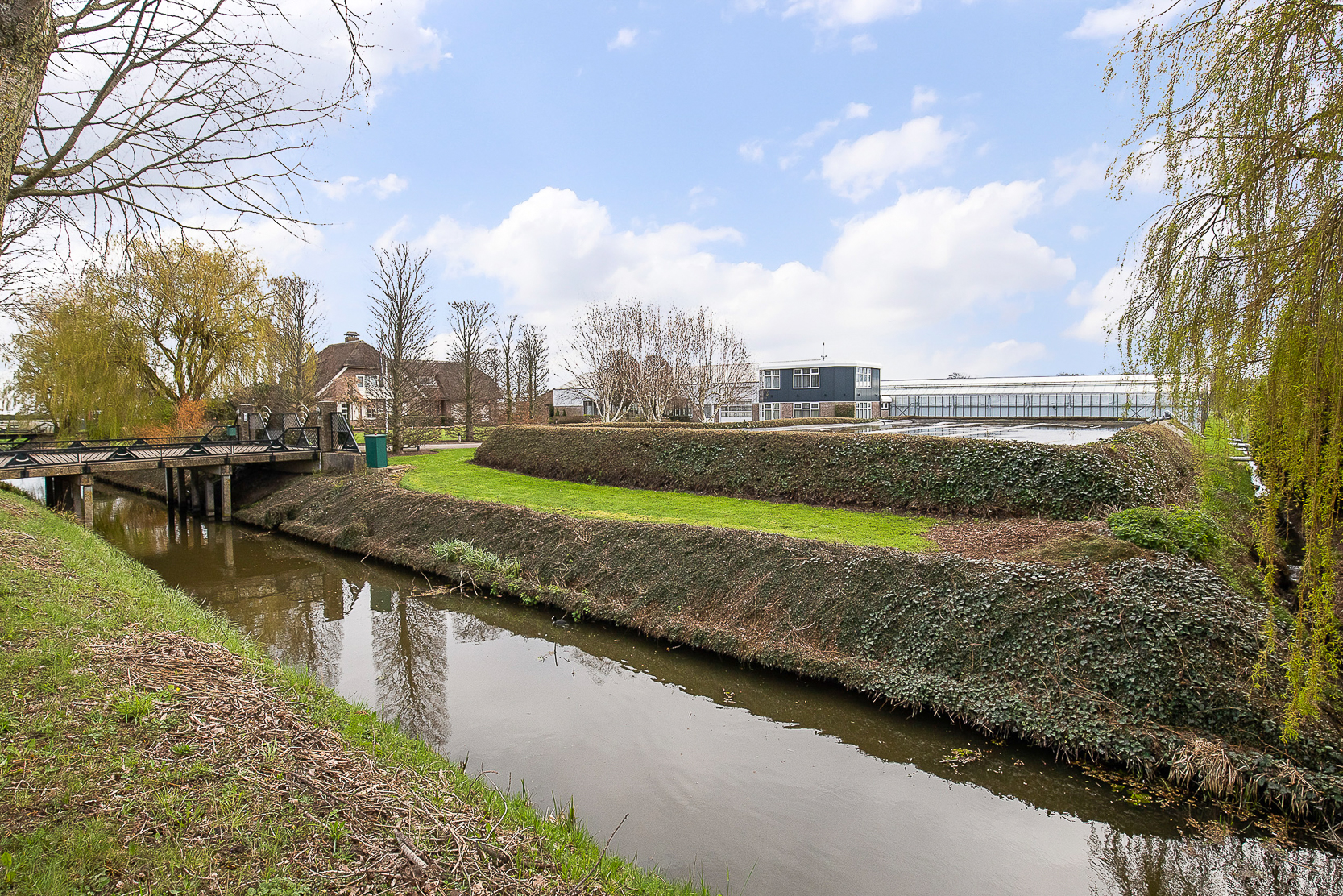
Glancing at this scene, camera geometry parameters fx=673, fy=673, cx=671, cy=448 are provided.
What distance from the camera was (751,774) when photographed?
250 inches

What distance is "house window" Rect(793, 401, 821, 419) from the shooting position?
152 ft

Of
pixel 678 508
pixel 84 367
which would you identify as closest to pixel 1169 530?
pixel 678 508

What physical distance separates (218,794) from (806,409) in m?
45.2

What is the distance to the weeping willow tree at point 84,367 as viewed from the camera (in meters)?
23.2

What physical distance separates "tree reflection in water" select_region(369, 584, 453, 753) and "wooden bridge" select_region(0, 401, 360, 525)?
31.8ft

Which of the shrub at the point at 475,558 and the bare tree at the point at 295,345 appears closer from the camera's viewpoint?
the shrub at the point at 475,558

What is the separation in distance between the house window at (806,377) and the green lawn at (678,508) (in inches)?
1194

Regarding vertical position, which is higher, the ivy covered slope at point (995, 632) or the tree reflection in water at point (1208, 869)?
the ivy covered slope at point (995, 632)

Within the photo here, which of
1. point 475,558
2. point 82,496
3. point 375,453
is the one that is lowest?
point 475,558

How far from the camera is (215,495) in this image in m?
21.7

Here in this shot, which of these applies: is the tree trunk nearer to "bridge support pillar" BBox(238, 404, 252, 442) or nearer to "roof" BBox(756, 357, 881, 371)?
"bridge support pillar" BBox(238, 404, 252, 442)

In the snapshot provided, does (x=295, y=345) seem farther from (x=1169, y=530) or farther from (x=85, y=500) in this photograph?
(x=1169, y=530)

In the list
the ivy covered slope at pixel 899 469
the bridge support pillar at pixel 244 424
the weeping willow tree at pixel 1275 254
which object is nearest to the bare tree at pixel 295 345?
the bridge support pillar at pixel 244 424

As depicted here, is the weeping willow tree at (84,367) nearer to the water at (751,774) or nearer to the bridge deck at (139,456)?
→ the bridge deck at (139,456)
